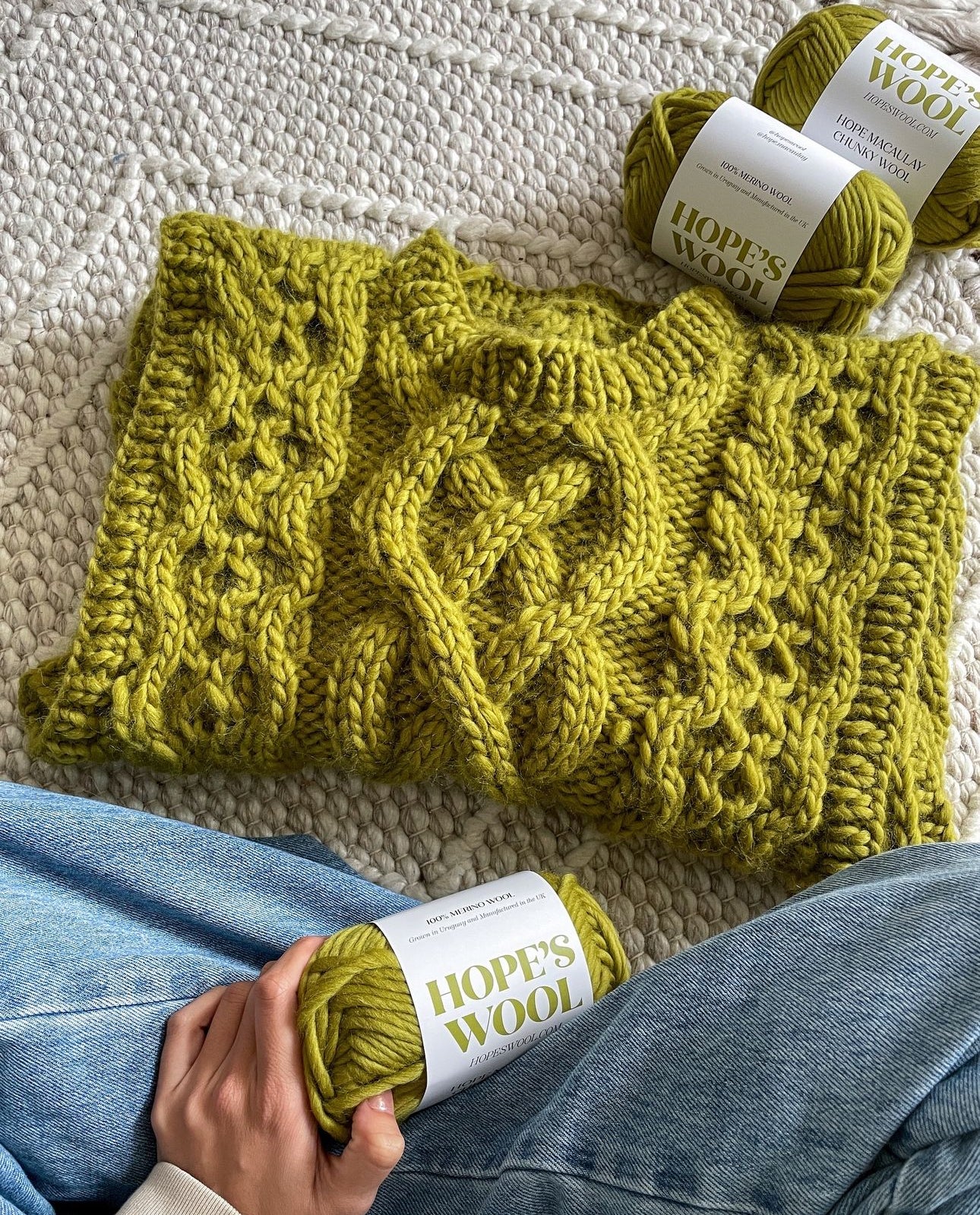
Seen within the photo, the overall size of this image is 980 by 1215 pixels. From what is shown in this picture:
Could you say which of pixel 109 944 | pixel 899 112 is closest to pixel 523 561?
pixel 109 944

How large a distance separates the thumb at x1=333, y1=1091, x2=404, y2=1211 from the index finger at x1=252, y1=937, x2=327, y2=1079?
0.05 metres

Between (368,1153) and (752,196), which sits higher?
(752,196)

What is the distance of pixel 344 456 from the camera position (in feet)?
2.43

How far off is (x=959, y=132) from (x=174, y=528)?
2.18 ft

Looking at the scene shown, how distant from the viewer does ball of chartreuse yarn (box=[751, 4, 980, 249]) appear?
814 millimetres

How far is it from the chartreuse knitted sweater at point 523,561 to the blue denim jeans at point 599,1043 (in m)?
0.09

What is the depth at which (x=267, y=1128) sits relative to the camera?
2.12 feet

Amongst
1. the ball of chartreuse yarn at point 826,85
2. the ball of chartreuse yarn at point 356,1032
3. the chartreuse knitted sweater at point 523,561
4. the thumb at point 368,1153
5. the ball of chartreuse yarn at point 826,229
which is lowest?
the thumb at point 368,1153

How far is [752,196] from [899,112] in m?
0.15

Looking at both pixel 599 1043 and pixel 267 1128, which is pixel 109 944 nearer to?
pixel 267 1128

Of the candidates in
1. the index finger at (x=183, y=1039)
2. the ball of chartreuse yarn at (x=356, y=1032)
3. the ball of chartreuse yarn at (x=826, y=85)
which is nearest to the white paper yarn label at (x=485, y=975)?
the ball of chartreuse yarn at (x=356, y=1032)

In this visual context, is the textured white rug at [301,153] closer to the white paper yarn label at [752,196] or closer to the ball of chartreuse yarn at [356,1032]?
the white paper yarn label at [752,196]

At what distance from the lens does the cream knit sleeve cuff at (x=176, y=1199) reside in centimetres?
63

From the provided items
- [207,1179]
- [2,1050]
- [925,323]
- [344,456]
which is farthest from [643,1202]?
[925,323]
